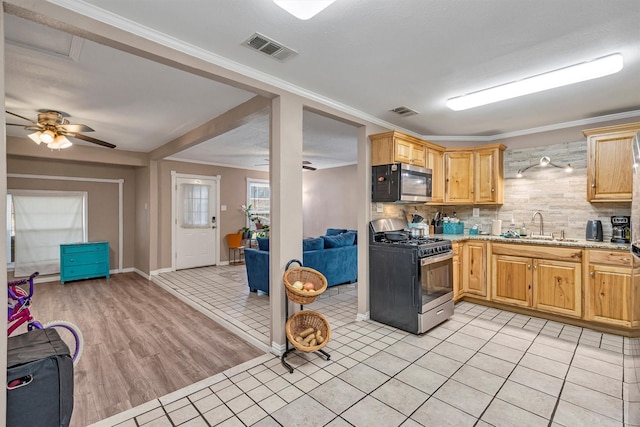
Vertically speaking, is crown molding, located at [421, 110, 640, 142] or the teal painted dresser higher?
crown molding, located at [421, 110, 640, 142]

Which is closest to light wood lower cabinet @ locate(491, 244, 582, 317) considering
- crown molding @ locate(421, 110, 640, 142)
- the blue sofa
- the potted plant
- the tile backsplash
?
the tile backsplash

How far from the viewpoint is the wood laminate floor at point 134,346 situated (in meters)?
2.20

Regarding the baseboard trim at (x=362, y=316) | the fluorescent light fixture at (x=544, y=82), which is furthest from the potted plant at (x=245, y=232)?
the fluorescent light fixture at (x=544, y=82)

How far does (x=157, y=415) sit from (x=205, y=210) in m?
5.41

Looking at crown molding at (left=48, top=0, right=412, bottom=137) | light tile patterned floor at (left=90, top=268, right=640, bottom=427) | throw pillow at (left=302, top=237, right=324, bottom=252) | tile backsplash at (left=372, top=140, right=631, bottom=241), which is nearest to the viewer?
crown molding at (left=48, top=0, right=412, bottom=137)

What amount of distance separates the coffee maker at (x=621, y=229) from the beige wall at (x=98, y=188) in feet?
26.6

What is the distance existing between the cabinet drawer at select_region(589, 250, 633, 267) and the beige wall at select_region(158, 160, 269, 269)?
6554 mm

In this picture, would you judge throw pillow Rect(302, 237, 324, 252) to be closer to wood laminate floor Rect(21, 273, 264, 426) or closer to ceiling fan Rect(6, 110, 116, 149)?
wood laminate floor Rect(21, 273, 264, 426)

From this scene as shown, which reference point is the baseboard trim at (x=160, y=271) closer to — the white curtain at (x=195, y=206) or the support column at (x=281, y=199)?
the white curtain at (x=195, y=206)

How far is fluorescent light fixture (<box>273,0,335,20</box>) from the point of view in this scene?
1.50 meters

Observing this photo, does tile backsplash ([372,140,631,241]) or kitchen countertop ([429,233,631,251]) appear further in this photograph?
tile backsplash ([372,140,631,241])

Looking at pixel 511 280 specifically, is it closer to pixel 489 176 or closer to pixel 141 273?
pixel 489 176

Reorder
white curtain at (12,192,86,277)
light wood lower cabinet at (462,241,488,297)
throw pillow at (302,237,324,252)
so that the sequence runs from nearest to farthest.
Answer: light wood lower cabinet at (462,241,488,297) < throw pillow at (302,237,324,252) < white curtain at (12,192,86,277)

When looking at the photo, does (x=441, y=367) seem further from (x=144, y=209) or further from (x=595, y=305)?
(x=144, y=209)
